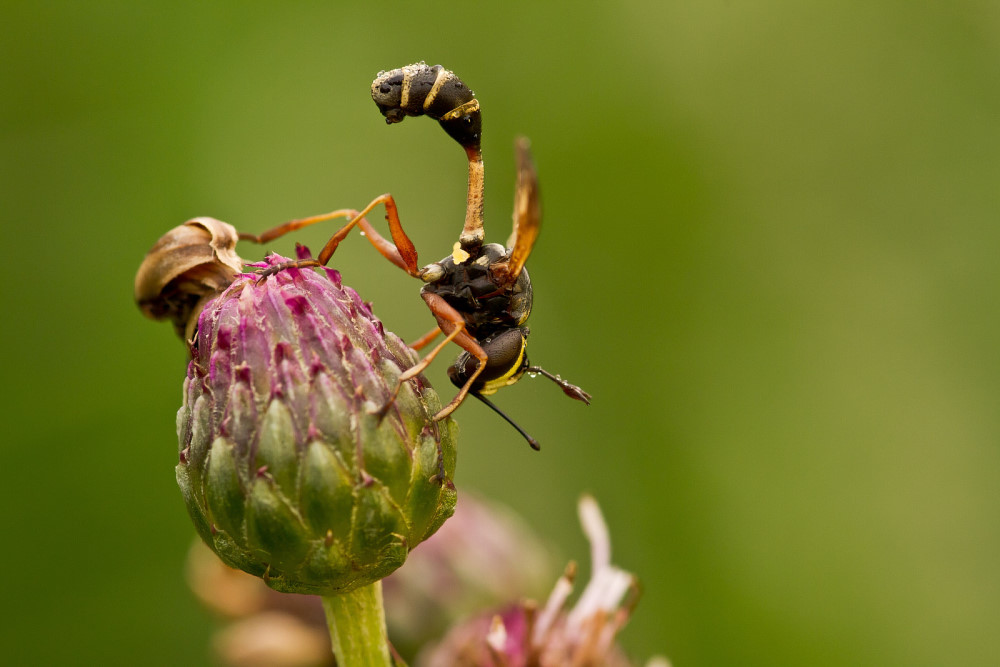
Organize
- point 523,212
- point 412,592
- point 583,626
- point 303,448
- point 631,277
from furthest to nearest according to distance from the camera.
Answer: point 631,277 < point 412,592 < point 583,626 < point 523,212 < point 303,448

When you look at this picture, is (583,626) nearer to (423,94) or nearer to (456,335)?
(456,335)

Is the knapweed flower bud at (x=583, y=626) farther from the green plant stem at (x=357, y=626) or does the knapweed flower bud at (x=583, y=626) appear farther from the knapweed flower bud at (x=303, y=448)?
the knapweed flower bud at (x=303, y=448)

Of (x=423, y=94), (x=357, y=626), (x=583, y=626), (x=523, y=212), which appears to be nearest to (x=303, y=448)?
(x=357, y=626)

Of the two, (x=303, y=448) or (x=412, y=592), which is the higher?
(x=303, y=448)

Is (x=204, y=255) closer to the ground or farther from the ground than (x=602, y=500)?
farther from the ground

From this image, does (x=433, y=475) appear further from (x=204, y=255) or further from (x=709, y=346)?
(x=709, y=346)

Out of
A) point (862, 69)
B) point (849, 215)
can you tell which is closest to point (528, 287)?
point (849, 215)

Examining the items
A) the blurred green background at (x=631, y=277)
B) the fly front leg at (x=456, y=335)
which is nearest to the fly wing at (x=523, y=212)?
the fly front leg at (x=456, y=335)
